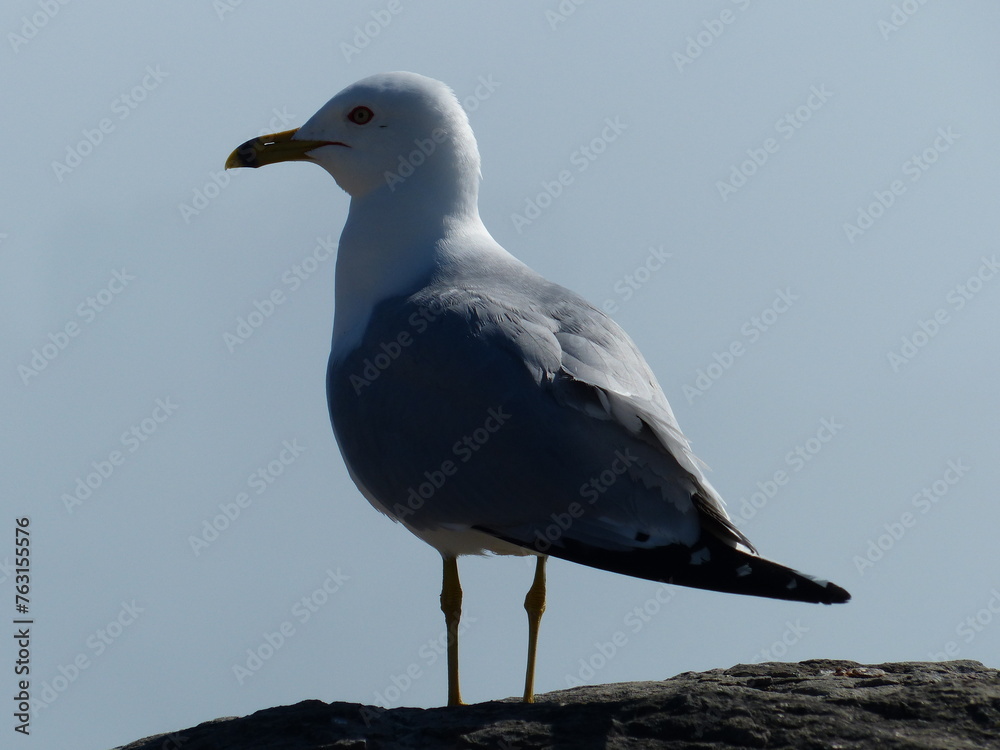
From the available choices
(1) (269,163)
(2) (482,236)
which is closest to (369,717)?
(2) (482,236)

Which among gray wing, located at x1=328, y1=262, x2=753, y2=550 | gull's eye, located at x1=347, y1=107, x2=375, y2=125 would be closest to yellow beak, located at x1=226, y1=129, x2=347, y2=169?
gull's eye, located at x1=347, y1=107, x2=375, y2=125

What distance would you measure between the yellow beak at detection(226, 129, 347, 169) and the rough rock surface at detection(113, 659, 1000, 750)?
9.93 ft

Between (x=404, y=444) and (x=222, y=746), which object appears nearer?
(x=222, y=746)

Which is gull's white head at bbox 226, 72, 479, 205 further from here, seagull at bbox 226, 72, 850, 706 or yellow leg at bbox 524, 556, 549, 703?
yellow leg at bbox 524, 556, 549, 703

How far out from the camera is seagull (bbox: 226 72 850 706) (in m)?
4.66

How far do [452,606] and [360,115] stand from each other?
2625 mm

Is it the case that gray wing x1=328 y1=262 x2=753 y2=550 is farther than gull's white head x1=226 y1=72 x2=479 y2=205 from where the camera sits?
No

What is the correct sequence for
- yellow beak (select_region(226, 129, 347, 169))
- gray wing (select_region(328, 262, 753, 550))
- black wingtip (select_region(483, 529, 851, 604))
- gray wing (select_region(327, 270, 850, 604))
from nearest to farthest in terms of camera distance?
1. black wingtip (select_region(483, 529, 851, 604))
2. gray wing (select_region(327, 270, 850, 604))
3. gray wing (select_region(328, 262, 753, 550))
4. yellow beak (select_region(226, 129, 347, 169))

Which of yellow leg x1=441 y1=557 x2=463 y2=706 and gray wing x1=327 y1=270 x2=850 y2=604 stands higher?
gray wing x1=327 y1=270 x2=850 y2=604

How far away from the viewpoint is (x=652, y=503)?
15.4 ft

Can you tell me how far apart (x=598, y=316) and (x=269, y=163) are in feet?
7.28

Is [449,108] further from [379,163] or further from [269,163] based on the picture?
[269,163]

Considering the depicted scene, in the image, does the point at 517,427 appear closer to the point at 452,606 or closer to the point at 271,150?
the point at 452,606

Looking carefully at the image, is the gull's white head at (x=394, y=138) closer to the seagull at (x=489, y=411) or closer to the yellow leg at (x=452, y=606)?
the seagull at (x=489, y=411)
